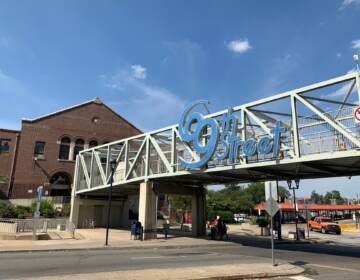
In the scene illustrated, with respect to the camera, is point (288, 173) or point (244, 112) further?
point (288, 173)

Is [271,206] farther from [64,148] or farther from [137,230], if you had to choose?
[64,148]

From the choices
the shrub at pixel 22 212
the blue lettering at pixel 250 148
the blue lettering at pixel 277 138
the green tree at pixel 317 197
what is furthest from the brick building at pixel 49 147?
the green tree at pixel 317 197

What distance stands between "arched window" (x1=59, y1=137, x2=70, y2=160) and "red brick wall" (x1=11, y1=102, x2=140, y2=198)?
2.09 ft

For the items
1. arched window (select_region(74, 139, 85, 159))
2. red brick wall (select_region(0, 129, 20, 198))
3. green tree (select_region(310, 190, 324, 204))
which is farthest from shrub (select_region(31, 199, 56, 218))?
green tree (select_region(310, 190, 324, 204))

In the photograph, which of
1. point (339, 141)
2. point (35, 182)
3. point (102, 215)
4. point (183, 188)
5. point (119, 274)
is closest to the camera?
point (119, 274)

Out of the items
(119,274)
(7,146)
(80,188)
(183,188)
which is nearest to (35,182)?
(7,146)

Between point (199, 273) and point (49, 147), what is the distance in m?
41.9

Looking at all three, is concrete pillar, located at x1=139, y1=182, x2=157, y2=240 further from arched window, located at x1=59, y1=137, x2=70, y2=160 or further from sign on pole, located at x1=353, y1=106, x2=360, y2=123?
arched window, located at x1=59, y1=137, x2=70, y2=160

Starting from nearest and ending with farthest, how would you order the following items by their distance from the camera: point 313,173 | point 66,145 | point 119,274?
1. point 119,274
2. point 313,173
3. point 66,145

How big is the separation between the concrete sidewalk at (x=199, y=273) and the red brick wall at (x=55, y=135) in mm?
39563

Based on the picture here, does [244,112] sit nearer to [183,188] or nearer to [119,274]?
[183,188]

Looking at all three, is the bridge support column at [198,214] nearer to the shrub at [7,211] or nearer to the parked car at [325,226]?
the shrub at [7,211]

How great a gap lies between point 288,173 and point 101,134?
34.8 metres

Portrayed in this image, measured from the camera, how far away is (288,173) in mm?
22594
